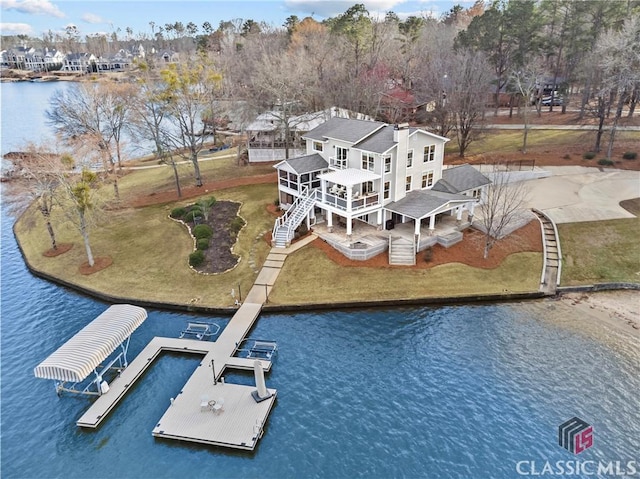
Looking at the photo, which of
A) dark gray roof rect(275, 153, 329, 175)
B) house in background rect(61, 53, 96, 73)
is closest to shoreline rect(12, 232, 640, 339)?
dark gray roof rect(275, 153, 329, 175)

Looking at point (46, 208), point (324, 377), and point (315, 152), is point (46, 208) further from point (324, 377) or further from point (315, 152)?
point (324, 377)

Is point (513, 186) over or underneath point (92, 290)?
over

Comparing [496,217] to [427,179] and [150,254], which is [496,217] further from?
[150,254]

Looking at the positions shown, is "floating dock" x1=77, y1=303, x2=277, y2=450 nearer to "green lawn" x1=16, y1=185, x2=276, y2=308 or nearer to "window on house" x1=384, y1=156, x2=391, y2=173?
"green lawn" x1=16, y1=185, x2=276, y2=308

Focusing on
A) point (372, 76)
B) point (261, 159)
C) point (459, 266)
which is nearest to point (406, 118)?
point (372, 76)

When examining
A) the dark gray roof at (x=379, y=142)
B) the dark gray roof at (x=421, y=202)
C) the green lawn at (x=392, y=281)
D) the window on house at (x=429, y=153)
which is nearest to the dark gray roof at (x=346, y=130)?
the dark gray roof at (x=379, y=142)

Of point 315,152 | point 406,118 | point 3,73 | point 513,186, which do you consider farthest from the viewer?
point 3,73
